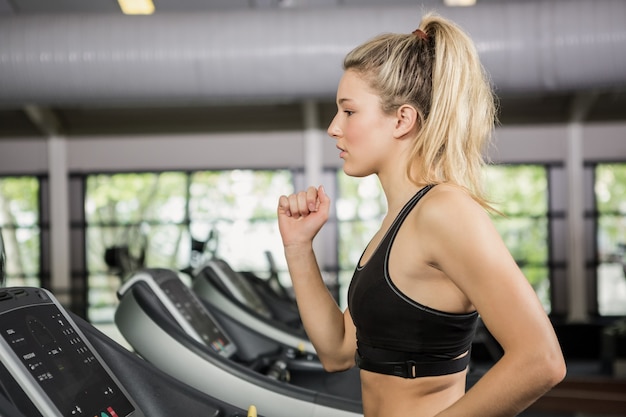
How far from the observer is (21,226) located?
391 inches

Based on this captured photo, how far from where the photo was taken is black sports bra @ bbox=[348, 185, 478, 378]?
3.38 ft

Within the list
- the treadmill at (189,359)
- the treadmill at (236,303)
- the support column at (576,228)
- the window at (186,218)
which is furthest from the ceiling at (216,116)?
the treadmill at (189,359)

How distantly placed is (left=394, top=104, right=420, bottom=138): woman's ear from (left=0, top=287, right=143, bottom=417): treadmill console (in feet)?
1.79

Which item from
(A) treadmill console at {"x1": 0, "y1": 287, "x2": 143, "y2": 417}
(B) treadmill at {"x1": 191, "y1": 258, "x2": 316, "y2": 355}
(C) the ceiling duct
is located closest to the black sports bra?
(A) treadmill console at {"x1": 0, "y1": 287, "x2": 143, "y2": 417}

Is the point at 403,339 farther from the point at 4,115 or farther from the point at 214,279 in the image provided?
the point at 4,115

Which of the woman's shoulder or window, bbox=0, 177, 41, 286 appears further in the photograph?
window, bbox=0, 177, 41, 286

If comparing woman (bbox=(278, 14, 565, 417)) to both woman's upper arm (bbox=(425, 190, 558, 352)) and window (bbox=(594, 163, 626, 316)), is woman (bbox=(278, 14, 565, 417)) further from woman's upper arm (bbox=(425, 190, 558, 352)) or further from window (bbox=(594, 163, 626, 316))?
window (bbox=(594, 163, 626, 316))

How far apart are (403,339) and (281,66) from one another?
351 centimetres

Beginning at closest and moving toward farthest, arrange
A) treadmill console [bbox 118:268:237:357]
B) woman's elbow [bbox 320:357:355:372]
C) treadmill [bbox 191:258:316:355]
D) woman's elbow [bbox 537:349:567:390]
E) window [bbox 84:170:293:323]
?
woman's elbow [bbox 537:349:567:390] < woman's elbow [bbox 320:357:355:372] < treadmill console [bbox 118:268:237:357] < treadmill [bbox 191:258:316:355] < window [bbox 84:170:293:323]

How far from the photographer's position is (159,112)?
9.77 metres

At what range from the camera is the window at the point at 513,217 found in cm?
946

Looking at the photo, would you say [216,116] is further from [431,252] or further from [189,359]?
[431,252]

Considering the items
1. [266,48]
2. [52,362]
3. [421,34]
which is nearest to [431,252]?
[421,34]

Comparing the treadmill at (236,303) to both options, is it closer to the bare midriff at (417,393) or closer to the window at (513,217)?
the bare midriff at (417,393)
